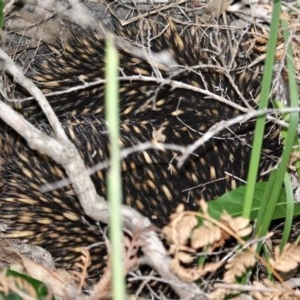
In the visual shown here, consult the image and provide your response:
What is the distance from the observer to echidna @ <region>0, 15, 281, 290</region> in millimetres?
2986

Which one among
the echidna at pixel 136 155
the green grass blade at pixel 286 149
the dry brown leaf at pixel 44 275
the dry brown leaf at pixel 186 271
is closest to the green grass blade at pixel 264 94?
the green grass blade at pixel 286 149

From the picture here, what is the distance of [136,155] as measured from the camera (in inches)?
120

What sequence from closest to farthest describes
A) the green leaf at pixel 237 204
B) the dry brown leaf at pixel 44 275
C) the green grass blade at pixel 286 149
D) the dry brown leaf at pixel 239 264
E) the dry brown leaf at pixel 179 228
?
1. the dry brown leaf at pixel 179 228
2. the dry brown leaf at pixel 239 264
3. the green grass blade at pixel 286 149
4. the green leaf at pixel 237 204
5. the dry brown leaf at pixel 44 275

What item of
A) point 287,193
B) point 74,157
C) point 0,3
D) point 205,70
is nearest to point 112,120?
point 74,157

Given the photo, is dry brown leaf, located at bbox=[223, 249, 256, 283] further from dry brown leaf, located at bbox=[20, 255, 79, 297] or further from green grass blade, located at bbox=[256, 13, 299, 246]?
dry brown leaf, located at bbox=[20, 255, 79, 297]

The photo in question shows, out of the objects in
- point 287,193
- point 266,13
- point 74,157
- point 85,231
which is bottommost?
point 85,231

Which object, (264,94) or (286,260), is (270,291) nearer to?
(286,260)

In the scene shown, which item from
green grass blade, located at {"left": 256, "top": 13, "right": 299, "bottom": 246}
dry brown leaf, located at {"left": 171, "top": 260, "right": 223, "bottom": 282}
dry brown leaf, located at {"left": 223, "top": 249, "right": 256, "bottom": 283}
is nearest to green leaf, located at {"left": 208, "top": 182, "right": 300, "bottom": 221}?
green grass blade, located at {"left": 256, "top": 13, "right": 299, "bottom": 246}

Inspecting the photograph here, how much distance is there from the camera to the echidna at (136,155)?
118 inches

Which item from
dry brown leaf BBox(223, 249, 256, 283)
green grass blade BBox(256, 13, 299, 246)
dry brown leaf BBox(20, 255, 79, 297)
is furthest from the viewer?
dry brown leaf BBox(20, 255, 79, 297)

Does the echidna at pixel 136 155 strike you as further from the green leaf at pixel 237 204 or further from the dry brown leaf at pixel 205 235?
the dry brown leaf at pixel 205 235

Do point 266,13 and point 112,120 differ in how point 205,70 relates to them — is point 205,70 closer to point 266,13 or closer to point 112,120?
point 266,13

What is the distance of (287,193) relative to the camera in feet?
7.57

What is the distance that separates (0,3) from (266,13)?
122 centimetres
